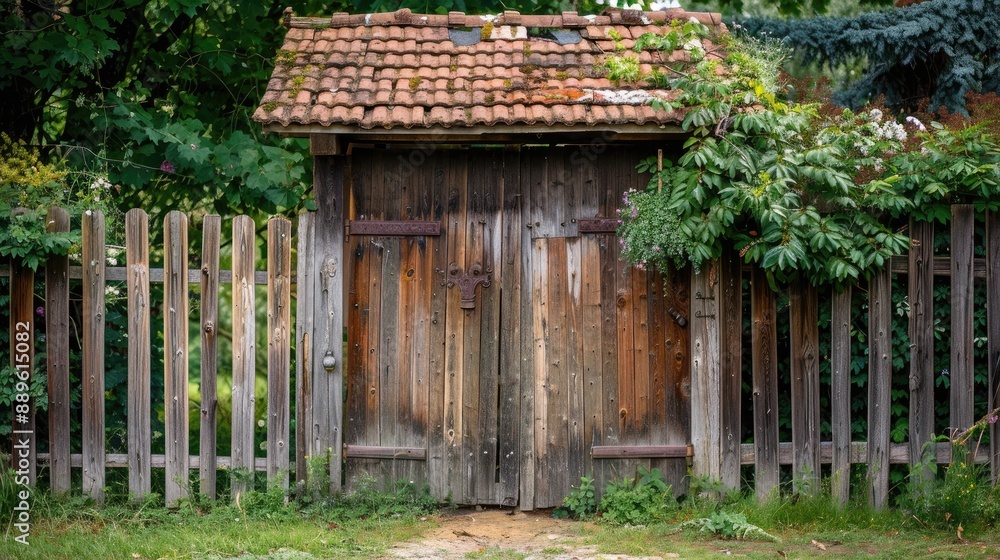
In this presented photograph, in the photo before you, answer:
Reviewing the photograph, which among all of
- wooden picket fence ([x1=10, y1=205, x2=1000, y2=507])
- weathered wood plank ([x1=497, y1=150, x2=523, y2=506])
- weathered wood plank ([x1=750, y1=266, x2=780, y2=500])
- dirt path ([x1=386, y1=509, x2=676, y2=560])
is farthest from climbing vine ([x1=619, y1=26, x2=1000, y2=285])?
dirt path ([x1=386, y1=509, x2=676, y2=560])

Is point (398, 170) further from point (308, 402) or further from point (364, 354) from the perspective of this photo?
point (308, 402)

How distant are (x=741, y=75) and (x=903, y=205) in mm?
1312

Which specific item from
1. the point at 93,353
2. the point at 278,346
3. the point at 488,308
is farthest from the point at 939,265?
the point at 93,353

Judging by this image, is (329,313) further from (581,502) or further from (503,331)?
(581,502)

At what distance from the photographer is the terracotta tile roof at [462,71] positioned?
17.8 feet

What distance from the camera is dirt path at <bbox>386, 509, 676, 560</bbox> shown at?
494 centimetres

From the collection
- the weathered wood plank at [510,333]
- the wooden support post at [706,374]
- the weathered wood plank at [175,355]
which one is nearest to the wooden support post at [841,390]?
the wooden support post at [706,374]

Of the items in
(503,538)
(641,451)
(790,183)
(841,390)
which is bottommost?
(503,538)

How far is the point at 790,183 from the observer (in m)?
5.44

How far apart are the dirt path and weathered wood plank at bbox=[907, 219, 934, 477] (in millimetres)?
2121

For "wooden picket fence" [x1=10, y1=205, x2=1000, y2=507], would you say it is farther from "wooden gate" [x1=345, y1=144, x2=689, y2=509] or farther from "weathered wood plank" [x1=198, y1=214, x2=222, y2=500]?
"wooden gate" [x1=345, y1=144, x2=689, y2=509]

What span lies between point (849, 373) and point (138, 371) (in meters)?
4.69

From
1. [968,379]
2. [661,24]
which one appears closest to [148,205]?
[661,24]

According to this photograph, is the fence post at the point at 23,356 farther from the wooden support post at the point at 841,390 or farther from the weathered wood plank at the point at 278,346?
the wooden support post at the point at 841,390
